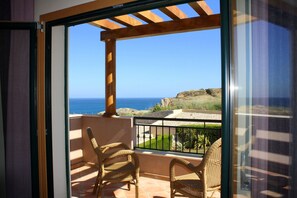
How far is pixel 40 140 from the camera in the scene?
8.05 feet

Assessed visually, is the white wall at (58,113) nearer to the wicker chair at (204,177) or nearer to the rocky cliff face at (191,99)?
the wicker chair at (204,177)

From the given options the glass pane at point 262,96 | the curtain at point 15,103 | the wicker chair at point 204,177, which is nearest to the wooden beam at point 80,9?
the curtain at point 15,103

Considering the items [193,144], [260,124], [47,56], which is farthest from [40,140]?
[193,144]

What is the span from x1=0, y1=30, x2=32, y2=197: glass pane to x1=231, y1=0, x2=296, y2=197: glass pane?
6.65 feet

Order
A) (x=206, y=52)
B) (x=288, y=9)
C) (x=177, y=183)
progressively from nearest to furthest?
1. (x=288, y=9)
2. (x=177, y=183)
3. (x=206, y=52)

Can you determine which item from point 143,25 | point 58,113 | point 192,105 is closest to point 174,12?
point 143,25

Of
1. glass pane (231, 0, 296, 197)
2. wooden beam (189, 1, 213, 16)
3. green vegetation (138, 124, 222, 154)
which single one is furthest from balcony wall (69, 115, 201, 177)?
glass pane (231, 0, 296, 197)

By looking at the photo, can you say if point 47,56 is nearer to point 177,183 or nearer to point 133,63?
point 177,183

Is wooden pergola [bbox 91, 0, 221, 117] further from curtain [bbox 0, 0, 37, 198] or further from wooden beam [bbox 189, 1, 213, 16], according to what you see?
curtain [bbox 0, 0, 37, 198]

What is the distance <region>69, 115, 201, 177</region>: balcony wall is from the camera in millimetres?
3803

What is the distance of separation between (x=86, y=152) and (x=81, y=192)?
4.59ft

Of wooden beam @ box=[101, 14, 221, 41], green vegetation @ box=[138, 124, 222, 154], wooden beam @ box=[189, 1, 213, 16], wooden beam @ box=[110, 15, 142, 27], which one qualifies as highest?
wooden beam @ box=[110, 15, 142, 27]

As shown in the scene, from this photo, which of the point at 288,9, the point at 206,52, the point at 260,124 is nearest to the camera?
the point at 288,9

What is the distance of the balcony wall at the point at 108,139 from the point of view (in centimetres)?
380
